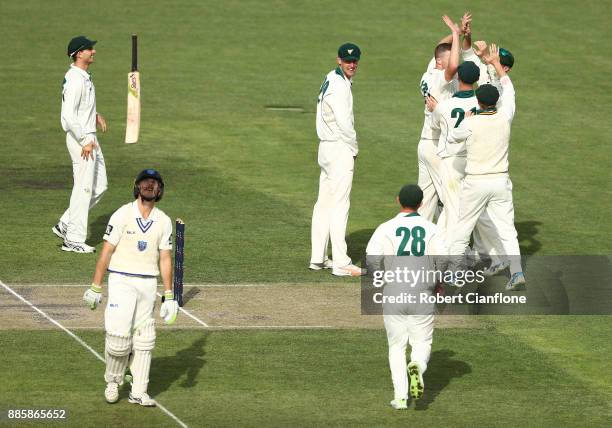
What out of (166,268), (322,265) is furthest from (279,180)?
(166,268)

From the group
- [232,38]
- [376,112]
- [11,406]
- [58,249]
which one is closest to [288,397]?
[11,406]

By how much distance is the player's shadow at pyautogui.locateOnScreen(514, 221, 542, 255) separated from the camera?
19.1 m

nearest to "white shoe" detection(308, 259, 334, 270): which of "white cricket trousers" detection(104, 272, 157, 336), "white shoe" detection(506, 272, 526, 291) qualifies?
"white shoe" detection(506, 272, 526, 291)

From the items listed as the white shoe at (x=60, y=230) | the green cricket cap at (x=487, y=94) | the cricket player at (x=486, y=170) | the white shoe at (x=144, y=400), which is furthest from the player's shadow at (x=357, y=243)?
the white shoe at (x=144, y=400)

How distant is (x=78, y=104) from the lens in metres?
18.0

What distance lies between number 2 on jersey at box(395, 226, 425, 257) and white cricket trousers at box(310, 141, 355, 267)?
476 centimetres

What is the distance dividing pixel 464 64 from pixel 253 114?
11466mm

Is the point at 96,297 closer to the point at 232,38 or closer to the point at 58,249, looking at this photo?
the point at 58,249

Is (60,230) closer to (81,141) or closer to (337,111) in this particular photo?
(81,141)

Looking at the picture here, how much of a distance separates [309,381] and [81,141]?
20.6 feet

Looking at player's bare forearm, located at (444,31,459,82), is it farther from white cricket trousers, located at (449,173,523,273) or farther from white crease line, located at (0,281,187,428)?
white crease line, located at (0,281,187,428)

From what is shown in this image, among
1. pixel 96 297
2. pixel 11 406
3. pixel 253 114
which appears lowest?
pixel 11 406

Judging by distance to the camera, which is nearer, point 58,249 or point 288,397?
point 288,397

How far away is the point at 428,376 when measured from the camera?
1373cm
